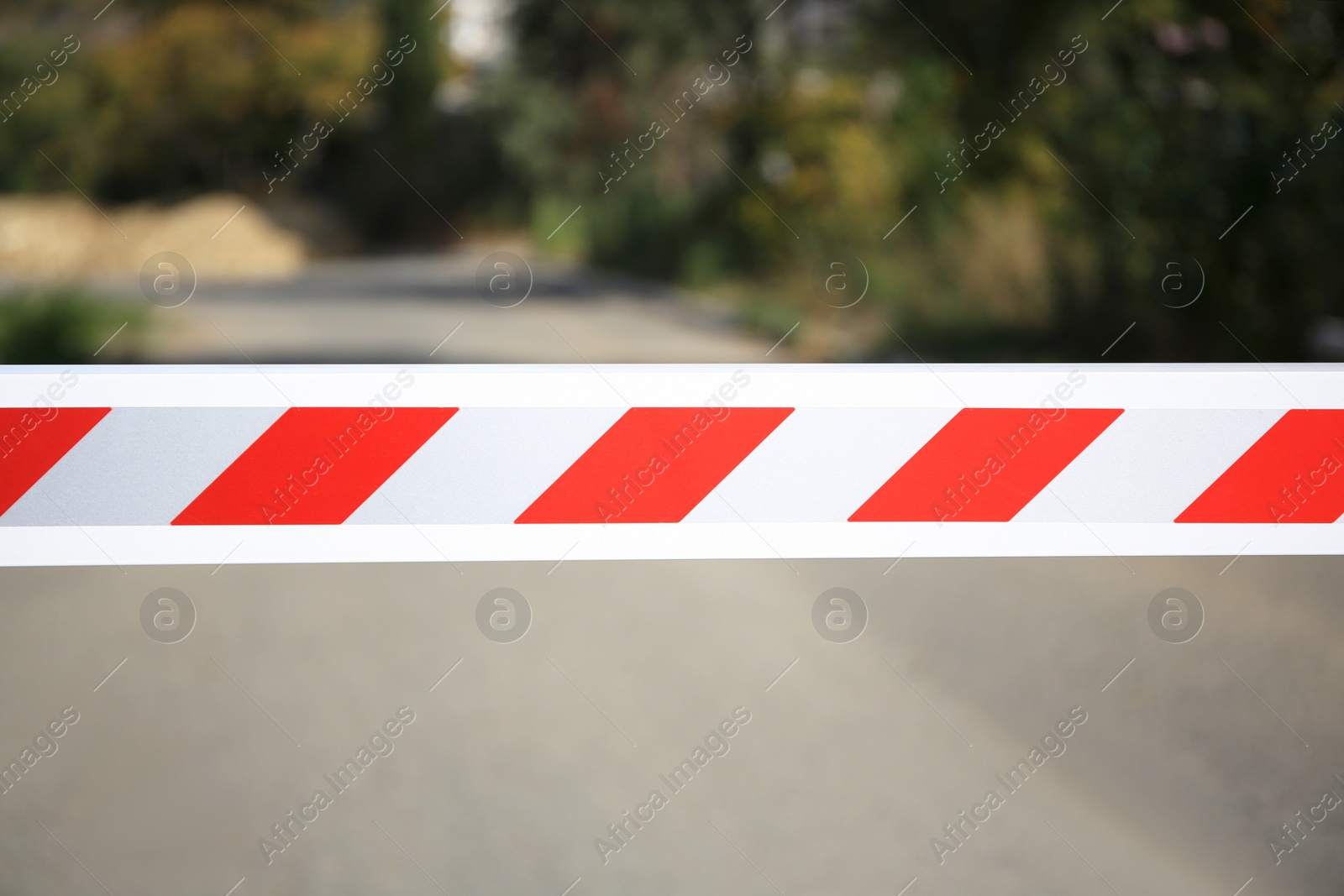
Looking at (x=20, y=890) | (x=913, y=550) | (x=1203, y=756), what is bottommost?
(x=1203, y=756)

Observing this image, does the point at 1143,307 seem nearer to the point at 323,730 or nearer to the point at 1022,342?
the point at 1022,342

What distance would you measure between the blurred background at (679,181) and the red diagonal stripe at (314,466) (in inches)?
463

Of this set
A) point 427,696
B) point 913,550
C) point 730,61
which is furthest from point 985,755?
point 730,61

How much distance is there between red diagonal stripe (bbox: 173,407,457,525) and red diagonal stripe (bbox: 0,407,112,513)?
24 centimetres

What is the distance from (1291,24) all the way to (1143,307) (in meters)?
3.40

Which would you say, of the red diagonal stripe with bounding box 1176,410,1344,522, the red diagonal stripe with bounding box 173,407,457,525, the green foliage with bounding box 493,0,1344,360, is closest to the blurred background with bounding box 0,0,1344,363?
the green foliage with bounding box 493,0,1344,360

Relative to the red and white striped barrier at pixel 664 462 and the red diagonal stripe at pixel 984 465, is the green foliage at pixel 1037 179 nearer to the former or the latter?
the red and white striped barrier at pixel 664 462

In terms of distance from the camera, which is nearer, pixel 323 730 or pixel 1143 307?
pixel 323 730

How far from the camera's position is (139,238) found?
4772 cm

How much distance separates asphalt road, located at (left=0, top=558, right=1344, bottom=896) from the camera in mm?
3455

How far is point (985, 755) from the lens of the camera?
3875mm

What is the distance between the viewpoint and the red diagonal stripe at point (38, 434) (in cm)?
264

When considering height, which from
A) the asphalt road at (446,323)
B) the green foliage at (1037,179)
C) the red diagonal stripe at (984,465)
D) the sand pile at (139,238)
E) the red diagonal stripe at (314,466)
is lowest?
the red diagonal stripe at (984,465)

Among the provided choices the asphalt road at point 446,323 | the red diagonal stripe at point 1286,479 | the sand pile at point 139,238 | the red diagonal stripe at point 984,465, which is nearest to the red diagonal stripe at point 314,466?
the red diagonal stripe at point 984,465
